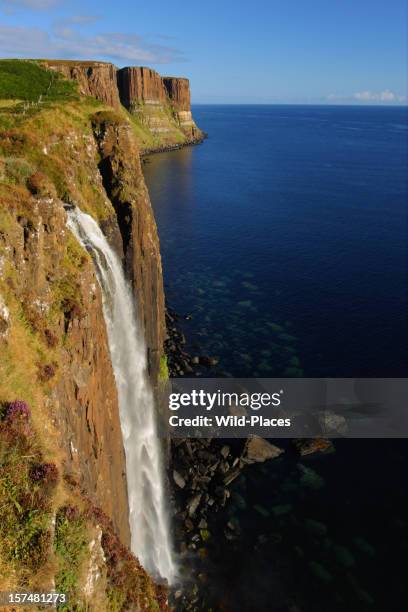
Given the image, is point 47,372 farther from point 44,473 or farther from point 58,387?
point 44,473

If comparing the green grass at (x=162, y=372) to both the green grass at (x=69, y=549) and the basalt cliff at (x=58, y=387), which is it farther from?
the green grass at (x=69, y=549)

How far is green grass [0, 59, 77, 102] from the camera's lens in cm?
4581

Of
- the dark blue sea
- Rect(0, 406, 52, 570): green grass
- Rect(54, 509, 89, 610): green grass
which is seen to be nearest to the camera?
Rect(0, 406, 52, 570): green grass

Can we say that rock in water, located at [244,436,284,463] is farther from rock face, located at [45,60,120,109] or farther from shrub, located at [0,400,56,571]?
rock face, located at [45,60,120,109]

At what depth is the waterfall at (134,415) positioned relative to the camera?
30312 mm

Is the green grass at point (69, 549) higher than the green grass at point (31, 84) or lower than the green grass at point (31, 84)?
lower

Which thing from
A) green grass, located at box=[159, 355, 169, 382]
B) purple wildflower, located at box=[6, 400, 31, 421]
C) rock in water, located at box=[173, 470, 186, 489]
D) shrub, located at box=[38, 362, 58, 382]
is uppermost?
shrub, located at box=[38, 362, 58, 382]

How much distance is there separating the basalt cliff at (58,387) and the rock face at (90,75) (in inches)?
2378

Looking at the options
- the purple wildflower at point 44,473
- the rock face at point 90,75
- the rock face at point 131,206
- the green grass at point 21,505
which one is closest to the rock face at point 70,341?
the green grass at point 21,505

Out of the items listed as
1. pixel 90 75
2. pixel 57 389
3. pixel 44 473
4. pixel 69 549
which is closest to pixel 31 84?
pixel 57 389

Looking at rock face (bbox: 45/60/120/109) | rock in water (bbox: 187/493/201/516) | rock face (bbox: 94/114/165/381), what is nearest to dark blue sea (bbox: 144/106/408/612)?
rock in water (bbox: 187/493/201/516)

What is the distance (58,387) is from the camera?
1838 cm

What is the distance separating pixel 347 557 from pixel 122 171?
3738 centimetres

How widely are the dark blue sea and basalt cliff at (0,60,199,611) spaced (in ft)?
44.8
